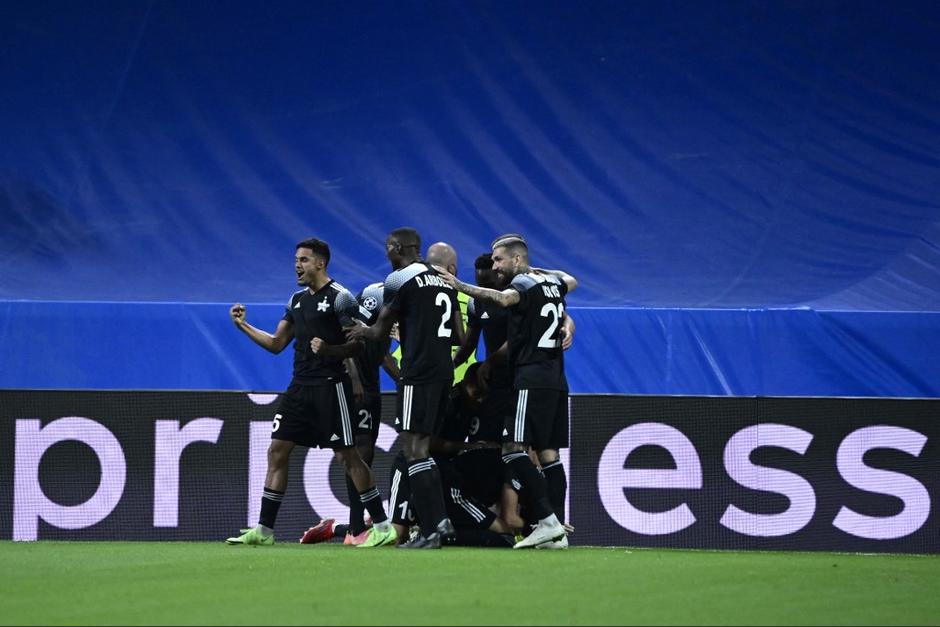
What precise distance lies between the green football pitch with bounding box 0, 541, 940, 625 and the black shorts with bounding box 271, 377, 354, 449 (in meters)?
0.77

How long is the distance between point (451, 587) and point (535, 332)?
118 inches

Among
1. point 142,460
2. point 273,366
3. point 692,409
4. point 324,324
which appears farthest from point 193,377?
point 692,409

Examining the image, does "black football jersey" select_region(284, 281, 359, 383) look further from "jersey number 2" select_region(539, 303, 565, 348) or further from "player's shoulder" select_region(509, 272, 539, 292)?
"jersey number 2" select_region(539, 303, 565, 348)

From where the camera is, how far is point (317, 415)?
9.60 m

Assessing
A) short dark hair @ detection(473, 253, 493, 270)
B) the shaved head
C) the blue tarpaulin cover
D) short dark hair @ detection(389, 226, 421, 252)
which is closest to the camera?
short dark hair @ detection(389, 226, 421, 252)

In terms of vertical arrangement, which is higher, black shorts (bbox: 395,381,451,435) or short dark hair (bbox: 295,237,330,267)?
short dark hair (bbox: 295,237,330,267)

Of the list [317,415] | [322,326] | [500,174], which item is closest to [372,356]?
[322,326]

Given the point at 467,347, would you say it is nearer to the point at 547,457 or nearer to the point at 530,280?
the point at 530,280

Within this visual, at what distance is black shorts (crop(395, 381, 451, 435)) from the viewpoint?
911cm

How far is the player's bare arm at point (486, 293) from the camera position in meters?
8.98

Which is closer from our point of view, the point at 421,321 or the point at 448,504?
the point at 421,321

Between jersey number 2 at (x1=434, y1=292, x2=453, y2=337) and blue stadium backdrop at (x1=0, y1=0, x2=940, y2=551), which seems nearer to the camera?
jersey number 2 at (x1=434, y1=292, x2=453, y2=337)

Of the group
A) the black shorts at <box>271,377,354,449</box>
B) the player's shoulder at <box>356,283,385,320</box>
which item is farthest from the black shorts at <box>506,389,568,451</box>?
the player's shoulder at <box>356,283,385,320</box>

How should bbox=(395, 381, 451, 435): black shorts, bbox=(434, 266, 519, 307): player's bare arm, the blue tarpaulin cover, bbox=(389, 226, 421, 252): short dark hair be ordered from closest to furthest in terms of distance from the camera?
bbox=(434, 266, 519, 307): player's bare arm
bbox=(395, 381, 451, 435): black shorts
bbox=(389, 226, 421, 252): short dark hair
the blue tarpaulin cover
